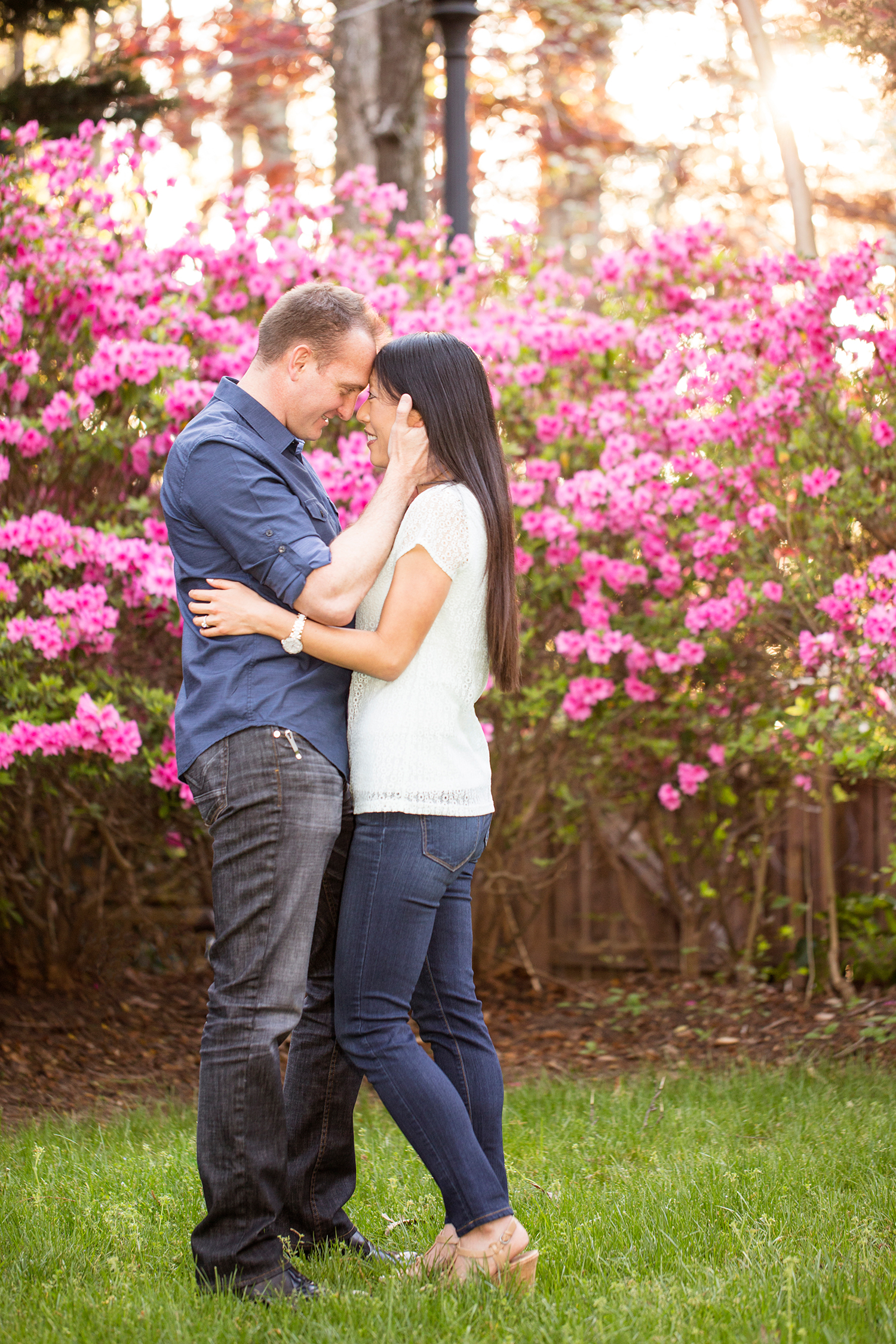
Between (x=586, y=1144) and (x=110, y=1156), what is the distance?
4.36ft

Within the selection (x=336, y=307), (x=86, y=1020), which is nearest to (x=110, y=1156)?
(x=86, y=1020)

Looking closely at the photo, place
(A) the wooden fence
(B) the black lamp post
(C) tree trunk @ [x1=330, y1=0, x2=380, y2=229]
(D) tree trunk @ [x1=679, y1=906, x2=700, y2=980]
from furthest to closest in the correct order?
(C) tree trunk @ [x1=330, y1=0, x2=380, y2=229] < (B) the black lamp post < (D) tree trunk @ [x1=679, y1=906, x2=700, y2=980] < (A) the wooden fence

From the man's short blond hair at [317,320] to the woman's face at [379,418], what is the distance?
0.11m

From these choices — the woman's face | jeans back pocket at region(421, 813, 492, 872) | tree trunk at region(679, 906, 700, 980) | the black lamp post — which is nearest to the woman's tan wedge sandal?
jeans back pocket at region(421, 813, 492, 872)

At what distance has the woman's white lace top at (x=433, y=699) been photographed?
2.45m

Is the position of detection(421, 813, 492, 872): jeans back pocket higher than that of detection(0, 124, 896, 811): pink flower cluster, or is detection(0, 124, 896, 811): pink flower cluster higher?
detection(0, 124, 896, 811): pink flower cluster

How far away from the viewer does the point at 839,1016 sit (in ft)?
17.4

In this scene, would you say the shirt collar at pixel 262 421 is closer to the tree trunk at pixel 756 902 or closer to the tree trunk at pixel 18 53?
the tree trunk at pixel 756 902

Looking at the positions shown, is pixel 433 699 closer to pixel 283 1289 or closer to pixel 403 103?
pixel 283 1289

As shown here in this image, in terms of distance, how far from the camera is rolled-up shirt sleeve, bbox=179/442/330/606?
2.42 metres

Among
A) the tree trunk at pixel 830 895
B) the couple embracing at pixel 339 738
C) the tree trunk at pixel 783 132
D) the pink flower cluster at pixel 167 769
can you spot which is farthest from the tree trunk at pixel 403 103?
the couple embracing at pixel 339 738

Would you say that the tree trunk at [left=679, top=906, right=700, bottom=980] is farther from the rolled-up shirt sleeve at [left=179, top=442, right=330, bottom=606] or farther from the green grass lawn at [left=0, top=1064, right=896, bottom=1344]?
the rolled-up shirt sleeve at [left=179, top=442, right=330, bottom=606]

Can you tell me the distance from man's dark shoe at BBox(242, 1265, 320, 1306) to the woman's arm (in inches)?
45.7

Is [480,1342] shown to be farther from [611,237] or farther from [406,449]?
[611,237]
